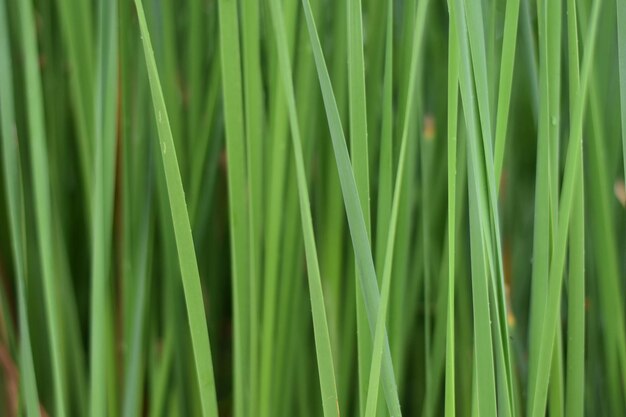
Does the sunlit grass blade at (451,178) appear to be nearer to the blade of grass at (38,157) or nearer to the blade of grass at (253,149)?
the blade of grass at (253,149)

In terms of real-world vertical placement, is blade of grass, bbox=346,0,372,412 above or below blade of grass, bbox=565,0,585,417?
above

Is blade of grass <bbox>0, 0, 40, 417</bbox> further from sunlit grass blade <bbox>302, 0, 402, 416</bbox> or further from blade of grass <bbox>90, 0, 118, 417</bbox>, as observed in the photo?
sunlit grass blade <bbox>302, 0, 402, 416</bbox>

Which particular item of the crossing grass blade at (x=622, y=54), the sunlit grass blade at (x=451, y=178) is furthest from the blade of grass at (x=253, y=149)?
the crossing grass blade at (x=622, y=54)

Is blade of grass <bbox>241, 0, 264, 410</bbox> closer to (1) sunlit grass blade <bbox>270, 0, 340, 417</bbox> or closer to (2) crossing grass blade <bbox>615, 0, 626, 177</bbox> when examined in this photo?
(1) sunlit grass blade <bbox>270, 0, 340, 417</bbox>

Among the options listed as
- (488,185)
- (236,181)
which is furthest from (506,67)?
(236,181)

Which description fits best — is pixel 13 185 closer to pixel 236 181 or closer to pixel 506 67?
pixel 236 181

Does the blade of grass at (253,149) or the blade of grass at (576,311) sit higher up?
the blade of grass at (253,149)

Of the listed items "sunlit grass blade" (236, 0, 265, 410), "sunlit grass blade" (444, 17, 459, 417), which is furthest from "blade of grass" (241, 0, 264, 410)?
"sunlit grass blade" (444, 17, 459, 417)

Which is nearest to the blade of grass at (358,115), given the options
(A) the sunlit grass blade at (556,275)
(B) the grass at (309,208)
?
(B) the grass at (309,208)
